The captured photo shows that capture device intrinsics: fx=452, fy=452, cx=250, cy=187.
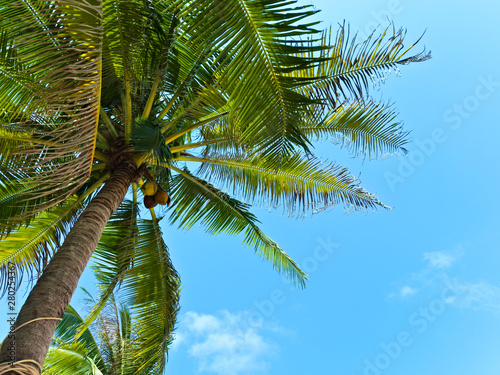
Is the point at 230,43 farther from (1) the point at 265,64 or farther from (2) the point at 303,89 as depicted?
(2) the point at 303,89

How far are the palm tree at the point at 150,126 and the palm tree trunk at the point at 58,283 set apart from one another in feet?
0.04

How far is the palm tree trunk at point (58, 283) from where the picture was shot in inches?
123

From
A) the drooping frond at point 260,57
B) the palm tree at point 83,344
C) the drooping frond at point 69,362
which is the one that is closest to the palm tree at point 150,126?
the drooping frond at point 260,57

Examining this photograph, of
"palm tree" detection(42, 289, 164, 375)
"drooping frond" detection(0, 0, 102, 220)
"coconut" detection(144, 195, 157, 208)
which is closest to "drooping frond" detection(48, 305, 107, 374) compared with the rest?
"palm tree" detection(42, 289, 164, 375)

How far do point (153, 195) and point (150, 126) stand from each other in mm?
1368

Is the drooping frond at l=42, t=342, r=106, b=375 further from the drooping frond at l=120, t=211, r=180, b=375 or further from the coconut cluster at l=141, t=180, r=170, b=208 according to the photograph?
the coconut cluster at l=141, t=180, r=170, b=208

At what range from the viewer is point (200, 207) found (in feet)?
24.3

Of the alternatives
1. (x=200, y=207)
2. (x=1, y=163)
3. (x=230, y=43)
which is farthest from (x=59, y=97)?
(x=200, y=207)

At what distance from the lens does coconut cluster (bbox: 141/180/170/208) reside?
19.1ft

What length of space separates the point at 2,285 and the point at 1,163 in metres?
1.64

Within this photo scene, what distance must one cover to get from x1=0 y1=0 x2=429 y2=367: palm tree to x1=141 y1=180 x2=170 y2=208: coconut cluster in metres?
0.02

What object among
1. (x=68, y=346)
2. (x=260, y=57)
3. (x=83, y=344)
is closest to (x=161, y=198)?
(x=260, y=57)

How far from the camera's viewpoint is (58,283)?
3.67 m

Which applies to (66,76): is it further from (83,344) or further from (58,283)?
(83,344)
